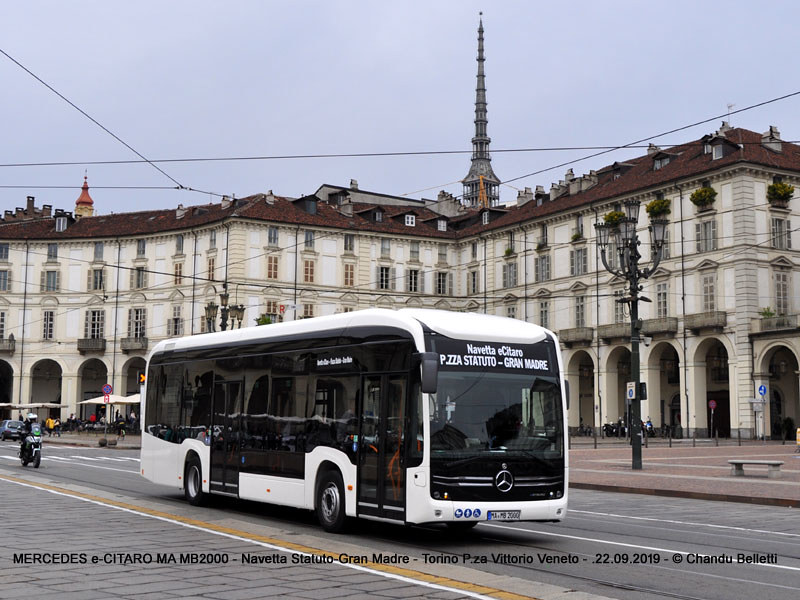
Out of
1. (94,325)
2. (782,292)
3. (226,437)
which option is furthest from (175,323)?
(226,437)

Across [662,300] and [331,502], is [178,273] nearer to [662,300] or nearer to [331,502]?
[662,300]

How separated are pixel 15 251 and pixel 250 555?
239 feet

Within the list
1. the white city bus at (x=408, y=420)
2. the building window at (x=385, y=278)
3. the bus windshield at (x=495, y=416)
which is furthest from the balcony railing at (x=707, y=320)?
the bus windshield at (x=495, y=416)

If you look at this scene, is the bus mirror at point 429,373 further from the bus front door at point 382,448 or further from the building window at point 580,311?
the building window at point 580,311

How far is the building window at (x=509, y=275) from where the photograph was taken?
231 ft

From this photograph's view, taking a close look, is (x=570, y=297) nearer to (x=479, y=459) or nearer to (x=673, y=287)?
(x=673, y=287)

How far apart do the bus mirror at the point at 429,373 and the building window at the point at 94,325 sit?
68751 millimetres

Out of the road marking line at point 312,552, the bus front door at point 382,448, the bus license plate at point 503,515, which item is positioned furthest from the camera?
the bus front door at point 382,448

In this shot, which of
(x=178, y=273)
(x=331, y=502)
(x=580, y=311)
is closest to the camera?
(x=331, y=502)

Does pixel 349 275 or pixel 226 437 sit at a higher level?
pixel 349 275

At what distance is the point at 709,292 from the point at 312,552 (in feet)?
160

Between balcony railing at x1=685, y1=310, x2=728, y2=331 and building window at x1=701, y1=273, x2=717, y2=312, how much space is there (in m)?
0.81

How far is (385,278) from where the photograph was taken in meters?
74.7

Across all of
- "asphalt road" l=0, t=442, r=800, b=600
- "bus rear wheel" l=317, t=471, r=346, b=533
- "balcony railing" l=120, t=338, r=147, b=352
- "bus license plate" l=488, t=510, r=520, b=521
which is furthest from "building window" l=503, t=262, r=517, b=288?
"bus license plate" l=488, t=510, r=520, b=521
